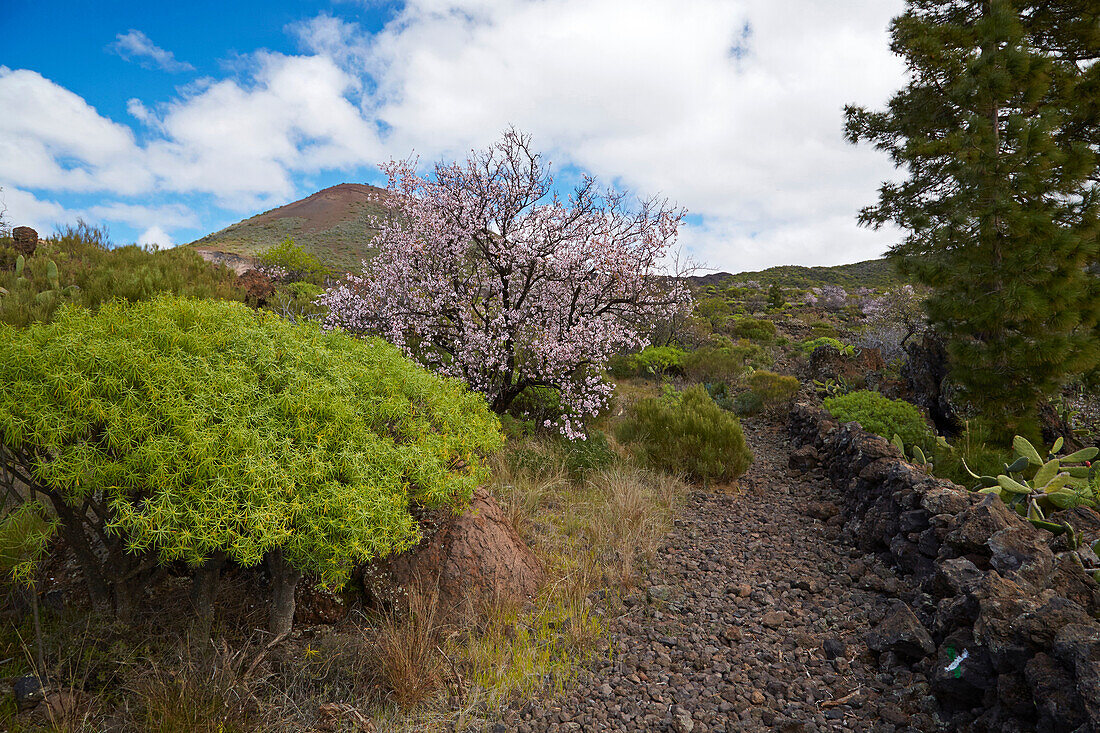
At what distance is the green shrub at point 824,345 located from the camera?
37.9 feet

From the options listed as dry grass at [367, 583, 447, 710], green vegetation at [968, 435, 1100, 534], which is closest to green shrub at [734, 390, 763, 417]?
green vegetation at [968, 435, 1100, 534]

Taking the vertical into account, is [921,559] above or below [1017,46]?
below

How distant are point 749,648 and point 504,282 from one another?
18.0 ft

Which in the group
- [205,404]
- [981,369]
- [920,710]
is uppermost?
[205,404]

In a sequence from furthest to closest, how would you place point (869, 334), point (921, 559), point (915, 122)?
1. point (869, 334)
2. point (915, 122)
3. point (921, 559)

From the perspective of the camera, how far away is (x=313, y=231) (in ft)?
206

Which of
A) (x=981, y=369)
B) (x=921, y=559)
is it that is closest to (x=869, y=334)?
(x=981, y=369)

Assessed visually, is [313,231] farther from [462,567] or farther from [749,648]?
[749,648]

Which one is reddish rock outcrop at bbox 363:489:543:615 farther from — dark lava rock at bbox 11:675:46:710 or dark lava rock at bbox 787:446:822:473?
dark lava rock at bbox 787:446:822:473

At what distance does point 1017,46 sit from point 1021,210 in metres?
2.62

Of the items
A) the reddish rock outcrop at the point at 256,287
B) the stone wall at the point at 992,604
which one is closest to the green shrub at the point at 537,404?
the stone wall at the point at 992,604

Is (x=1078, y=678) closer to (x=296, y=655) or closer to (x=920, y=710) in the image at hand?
(x=920, y=710)

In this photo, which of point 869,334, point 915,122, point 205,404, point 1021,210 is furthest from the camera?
point 869,334

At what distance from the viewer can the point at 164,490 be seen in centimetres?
229
